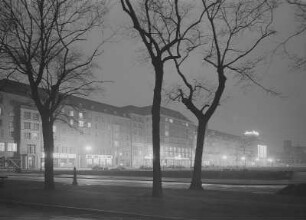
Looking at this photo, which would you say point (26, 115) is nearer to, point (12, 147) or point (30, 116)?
point (30, 116)

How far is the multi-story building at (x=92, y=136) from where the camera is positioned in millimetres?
103875

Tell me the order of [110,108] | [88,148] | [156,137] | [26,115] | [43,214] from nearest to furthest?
[43,214] < [156,137] < [26,115] < [88,148] < [110,108]

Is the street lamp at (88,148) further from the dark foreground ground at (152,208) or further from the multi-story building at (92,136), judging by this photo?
the dark foreground ground at (152,208)

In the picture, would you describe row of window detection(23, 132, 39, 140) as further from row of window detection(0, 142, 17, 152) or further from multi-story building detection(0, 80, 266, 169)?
row of window detection(0, 142, 17, 152)

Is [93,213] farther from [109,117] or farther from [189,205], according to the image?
[109,117]

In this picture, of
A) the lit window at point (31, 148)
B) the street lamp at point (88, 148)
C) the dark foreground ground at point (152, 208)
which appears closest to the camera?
the dark foreground ground at point (152, 208)

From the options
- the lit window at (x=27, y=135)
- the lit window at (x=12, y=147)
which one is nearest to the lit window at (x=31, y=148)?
the lit window at (x=27, y=135)

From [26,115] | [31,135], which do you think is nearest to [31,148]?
[31,135]

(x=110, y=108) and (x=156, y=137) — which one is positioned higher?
(x=110, y=108)

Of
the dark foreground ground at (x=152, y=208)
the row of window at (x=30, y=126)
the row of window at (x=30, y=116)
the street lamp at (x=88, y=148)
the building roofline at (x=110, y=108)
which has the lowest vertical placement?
the street lamp at (x=88, y=148)

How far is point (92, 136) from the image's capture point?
128750 mm

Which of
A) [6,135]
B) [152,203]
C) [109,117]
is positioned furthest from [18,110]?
[152,203]

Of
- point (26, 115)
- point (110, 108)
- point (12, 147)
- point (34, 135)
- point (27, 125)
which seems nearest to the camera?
point (12, 147)

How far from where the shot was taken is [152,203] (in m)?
16.5
